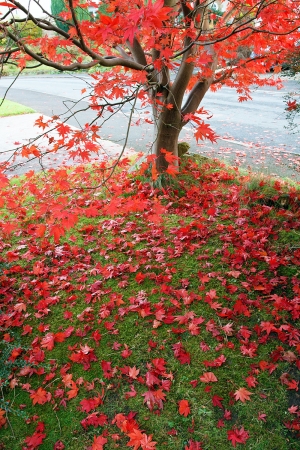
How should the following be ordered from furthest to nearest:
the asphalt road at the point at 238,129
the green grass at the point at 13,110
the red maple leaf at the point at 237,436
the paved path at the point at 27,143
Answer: the green grass at the point at 13,110 → the paved path at the point at 27,143 → the asphalt road at the point at 238,129 → the red maple leaf at the point at 237,436

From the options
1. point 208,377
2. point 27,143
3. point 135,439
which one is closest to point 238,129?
point 27,143

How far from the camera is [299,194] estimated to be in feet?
14.6

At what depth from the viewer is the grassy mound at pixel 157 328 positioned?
7.85 feet

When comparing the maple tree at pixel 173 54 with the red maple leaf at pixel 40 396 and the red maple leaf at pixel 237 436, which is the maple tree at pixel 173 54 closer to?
the red maple leaf at pixel 40 396

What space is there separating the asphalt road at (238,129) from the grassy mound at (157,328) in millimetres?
1947

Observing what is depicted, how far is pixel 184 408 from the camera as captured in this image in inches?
95.3

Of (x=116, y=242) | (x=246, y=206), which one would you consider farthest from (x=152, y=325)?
(x=246, y=206)

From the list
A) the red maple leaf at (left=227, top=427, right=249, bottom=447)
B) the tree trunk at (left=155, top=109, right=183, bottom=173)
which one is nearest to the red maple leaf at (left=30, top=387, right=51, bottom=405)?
the red maple leaf at (left=227, top=427, right=249, bottom=447)

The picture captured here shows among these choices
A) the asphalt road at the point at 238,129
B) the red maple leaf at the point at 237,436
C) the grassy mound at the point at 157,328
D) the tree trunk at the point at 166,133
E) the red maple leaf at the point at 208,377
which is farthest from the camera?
the asphalt road at the point at 238,129

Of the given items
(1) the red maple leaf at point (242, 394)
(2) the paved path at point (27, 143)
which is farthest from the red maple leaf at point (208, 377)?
(2) the paved path at point (27, 143)

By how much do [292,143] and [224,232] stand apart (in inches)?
207

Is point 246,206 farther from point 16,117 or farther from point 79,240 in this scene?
point 16,117

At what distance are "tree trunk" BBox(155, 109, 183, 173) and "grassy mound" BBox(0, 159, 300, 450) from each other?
98 centimetres

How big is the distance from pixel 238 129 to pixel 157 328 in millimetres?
7807
